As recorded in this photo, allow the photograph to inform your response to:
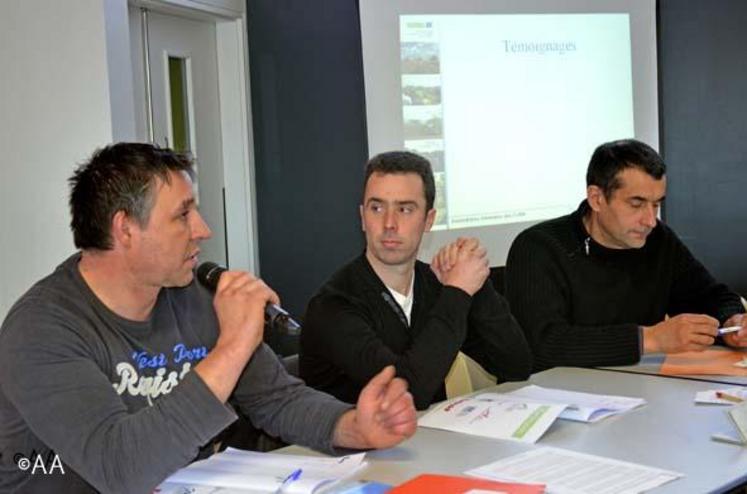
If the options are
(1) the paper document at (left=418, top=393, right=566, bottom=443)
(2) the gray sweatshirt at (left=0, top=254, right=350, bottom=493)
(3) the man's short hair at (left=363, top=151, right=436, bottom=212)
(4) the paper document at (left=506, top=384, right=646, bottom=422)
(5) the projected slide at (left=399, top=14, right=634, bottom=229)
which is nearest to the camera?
(2) the gray sweatshirt at (left=0, top=254, right=350, bottom=493)

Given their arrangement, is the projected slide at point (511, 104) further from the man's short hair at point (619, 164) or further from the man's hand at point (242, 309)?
the man's hand at point (242, 309)

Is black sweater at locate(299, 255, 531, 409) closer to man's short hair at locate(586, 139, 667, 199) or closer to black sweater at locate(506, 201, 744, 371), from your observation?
black sweater at locate(506, 201, 744, 371)

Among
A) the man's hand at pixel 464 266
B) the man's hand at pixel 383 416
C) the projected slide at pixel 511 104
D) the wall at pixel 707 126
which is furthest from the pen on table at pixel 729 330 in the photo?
the wall at pixel 707 126

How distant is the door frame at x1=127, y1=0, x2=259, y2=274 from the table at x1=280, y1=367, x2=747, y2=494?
271cm

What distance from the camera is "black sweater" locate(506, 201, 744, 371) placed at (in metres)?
2.71

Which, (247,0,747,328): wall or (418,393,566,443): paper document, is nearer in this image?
(418,393,566,443): paper document

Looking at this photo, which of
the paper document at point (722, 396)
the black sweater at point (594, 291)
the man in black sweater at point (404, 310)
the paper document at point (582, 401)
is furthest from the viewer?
the black sweater at point (594, 291)

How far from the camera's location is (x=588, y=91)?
5.03m

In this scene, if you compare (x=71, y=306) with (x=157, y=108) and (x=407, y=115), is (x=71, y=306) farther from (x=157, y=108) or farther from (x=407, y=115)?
(x=407, y=115)

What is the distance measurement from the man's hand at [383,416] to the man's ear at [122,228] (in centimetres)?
54

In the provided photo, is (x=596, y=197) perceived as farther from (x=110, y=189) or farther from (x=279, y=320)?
(x=110, y=189)

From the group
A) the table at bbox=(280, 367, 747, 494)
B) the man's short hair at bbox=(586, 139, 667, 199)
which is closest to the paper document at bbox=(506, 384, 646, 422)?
the table at bbox=(280, 367, 747, 494)

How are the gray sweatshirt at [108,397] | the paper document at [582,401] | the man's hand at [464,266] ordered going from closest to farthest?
the gray sweatshirt at [108,397], the paper document at [582,401], the man's hand at [464,266]

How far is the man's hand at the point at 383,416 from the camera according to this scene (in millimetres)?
1848
